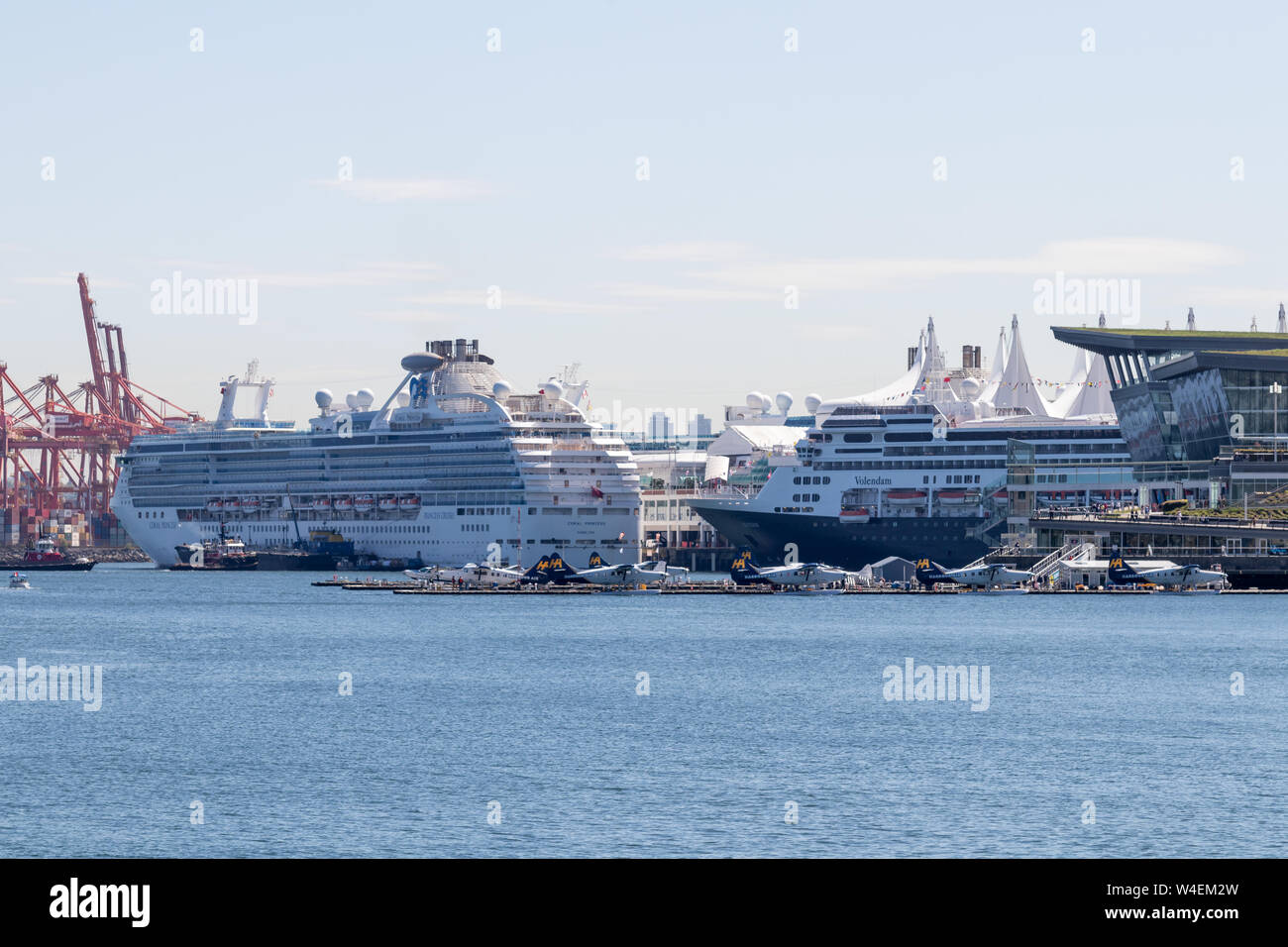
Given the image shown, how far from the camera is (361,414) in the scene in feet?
485

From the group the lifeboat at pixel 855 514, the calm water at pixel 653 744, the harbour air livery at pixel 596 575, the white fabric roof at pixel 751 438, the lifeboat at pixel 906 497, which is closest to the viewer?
the calm water at pixel 653 744

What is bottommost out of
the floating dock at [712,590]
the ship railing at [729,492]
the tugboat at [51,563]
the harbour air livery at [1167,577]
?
the tugboat at [51,563]

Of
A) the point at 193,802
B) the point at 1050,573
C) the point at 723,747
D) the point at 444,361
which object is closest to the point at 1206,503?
the point at 1050,573

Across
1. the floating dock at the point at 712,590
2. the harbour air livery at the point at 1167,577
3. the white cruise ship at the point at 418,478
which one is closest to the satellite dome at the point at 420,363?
the white cruise ship at the point at 418,478

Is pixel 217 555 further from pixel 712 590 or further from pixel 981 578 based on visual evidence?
pixel 981 578

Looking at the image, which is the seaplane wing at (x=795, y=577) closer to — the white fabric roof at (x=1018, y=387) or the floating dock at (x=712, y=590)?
the floating dock at (x=712, y=590)

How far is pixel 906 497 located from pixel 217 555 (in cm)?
5506

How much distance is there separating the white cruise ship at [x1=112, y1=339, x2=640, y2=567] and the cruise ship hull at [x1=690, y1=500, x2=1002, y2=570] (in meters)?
15.0

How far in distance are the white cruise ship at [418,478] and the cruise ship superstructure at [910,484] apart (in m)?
11.6

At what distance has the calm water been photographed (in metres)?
28.8

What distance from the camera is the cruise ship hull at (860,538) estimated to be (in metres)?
120

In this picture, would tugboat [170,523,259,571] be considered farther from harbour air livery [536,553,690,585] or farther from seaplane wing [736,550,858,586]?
seaplane wing [736,550,858,586]
